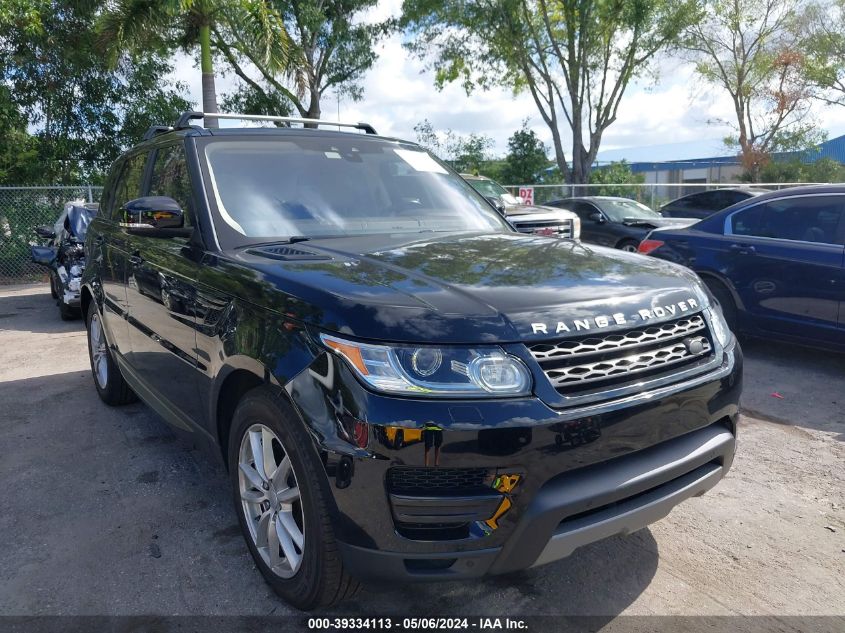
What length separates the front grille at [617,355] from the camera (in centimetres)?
219

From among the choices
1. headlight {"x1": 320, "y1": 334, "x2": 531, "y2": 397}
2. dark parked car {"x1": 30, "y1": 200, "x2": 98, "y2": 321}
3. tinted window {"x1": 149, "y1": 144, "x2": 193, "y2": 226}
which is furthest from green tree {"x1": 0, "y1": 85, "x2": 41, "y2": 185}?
headlight {"x1": 320, "y1": 334, "x2": 531, "y2": 397}

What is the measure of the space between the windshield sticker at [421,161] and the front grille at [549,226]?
16.3ft

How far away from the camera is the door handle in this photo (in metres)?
6.13

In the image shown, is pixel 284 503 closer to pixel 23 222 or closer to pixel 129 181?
pixel 129 181

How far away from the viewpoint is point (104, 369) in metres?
5.17

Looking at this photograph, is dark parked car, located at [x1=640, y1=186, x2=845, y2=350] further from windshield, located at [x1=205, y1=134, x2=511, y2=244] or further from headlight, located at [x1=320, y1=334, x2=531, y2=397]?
headlight, located at [x1=320, y1=334, x2=531, y2=397]

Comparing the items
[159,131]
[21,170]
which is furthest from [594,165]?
[159,131]

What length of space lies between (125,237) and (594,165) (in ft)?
86.1

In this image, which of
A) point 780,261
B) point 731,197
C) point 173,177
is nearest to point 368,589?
point 173,177

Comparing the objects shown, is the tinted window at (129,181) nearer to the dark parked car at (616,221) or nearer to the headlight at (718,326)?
the headlight at (718,326)

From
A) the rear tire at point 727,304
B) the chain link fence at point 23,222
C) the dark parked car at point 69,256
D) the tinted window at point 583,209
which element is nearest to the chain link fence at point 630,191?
the tinted window at point 583,209

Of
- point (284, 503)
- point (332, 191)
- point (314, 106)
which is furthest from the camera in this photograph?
point (314, 106)

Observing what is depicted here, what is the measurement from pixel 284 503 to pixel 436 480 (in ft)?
2.40

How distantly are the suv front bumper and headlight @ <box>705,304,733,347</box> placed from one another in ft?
2.23
